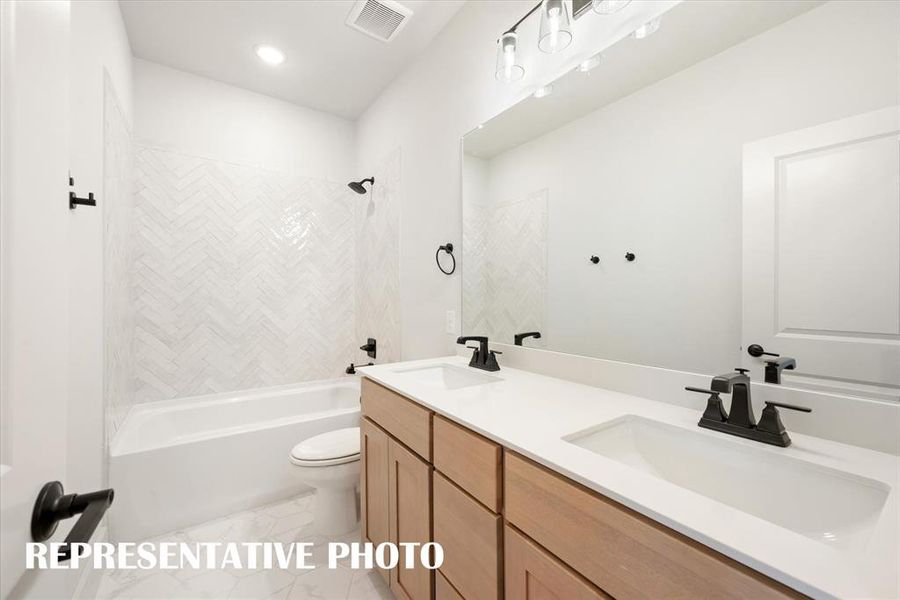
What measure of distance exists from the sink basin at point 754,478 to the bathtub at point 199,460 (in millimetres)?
1576

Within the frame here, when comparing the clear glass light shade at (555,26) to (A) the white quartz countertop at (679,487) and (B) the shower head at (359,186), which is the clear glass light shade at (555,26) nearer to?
(A) the white quartz countertop at (679,487)

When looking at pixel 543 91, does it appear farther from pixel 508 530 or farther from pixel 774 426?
pixel 508 530

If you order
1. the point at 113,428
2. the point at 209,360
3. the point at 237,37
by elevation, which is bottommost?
the point at 113,428

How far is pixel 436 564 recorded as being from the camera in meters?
1.08

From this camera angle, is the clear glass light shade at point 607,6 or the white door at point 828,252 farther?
the clear glass light shade at point 607,6

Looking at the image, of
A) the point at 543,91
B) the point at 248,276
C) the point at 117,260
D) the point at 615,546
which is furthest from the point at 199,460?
the point at 543,91

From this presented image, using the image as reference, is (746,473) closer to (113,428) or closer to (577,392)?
(577,392)

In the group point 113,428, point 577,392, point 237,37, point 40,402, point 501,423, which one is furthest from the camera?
point 237,37

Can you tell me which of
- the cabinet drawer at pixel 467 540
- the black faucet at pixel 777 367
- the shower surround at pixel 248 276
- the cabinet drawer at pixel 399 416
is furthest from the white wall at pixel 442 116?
the black faucet at pixel 777 367

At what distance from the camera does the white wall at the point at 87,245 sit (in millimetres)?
1285

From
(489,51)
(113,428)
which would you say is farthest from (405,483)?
(489,51)

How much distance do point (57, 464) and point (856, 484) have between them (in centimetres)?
130

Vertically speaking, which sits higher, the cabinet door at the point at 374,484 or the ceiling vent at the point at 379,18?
the ceiling vent at the point at 379,18

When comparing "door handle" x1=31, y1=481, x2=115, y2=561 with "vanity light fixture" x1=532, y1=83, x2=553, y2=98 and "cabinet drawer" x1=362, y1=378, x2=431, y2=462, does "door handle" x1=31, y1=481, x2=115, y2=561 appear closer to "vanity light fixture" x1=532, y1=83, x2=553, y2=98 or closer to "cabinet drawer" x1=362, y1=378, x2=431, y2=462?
"cabinet drawer" x1=362, y1=378, x2=431, y2=462
